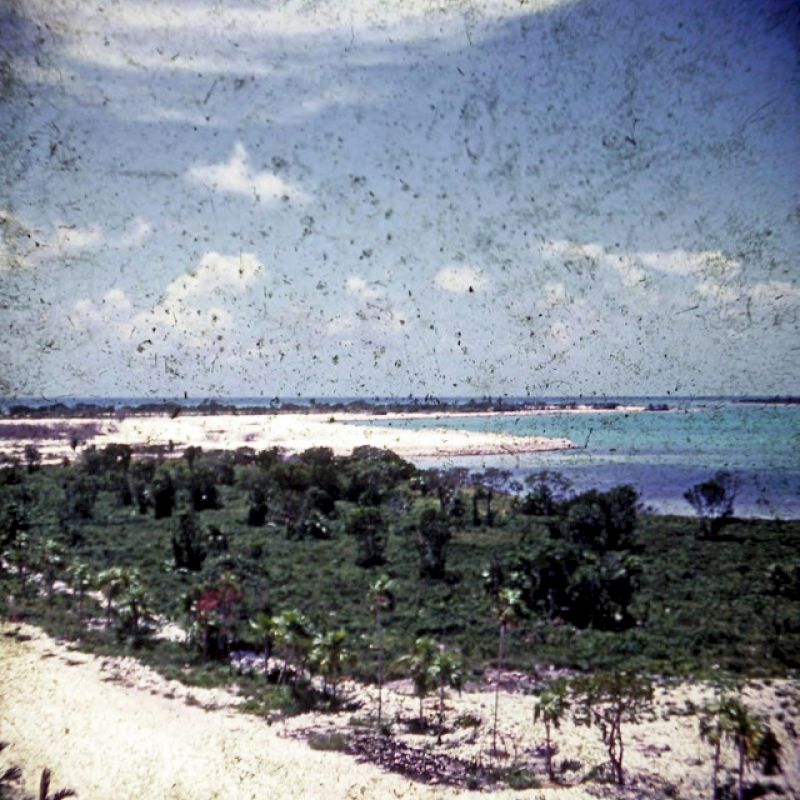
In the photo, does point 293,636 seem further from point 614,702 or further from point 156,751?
point 614,702

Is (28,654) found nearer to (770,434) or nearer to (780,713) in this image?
(780,713)

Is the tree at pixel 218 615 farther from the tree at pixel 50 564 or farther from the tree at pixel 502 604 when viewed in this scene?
the tree at pixel 50 564

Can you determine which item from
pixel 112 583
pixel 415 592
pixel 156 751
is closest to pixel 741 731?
pixel 156 751

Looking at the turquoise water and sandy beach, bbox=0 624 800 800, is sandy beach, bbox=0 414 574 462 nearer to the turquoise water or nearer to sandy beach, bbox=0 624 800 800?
the turquoise water

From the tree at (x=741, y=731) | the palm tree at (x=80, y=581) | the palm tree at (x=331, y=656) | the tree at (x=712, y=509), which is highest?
the tree at (x=712, y=509)

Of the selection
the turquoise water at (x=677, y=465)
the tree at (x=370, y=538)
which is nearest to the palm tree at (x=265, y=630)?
the tree at (x=370, y=538)
